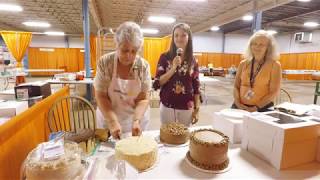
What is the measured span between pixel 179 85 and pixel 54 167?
3.80ft

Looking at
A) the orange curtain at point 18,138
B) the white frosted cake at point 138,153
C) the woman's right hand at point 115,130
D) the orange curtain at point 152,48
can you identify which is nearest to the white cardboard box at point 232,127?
the white frosted cake at point 138,153

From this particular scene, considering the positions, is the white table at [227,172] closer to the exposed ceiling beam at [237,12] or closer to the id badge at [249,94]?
the id badge at [249,94]

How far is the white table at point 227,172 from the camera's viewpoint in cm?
85

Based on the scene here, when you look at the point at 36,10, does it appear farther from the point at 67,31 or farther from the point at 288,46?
the point at 288,46

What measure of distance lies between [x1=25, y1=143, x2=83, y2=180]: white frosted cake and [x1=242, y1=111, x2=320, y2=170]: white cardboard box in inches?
Answer: 31.9

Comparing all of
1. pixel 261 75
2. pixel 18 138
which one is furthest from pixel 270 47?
pixel 18 138

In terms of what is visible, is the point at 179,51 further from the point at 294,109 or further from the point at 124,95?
the point at 294,109

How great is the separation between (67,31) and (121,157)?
14.3 m

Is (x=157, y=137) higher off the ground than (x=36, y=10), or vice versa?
(x=36, y=10)

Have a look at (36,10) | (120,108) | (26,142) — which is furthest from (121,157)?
(36,10)

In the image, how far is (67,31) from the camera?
1324cm

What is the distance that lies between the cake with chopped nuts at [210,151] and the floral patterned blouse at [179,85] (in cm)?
78

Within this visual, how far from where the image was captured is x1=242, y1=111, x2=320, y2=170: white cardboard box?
0.88 metres

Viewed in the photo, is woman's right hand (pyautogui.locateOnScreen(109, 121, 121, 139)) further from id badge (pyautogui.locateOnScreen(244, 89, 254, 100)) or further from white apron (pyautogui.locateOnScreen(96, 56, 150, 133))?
id badge (pyautogui.locateOnScreen(244, 89, 254, 100))
